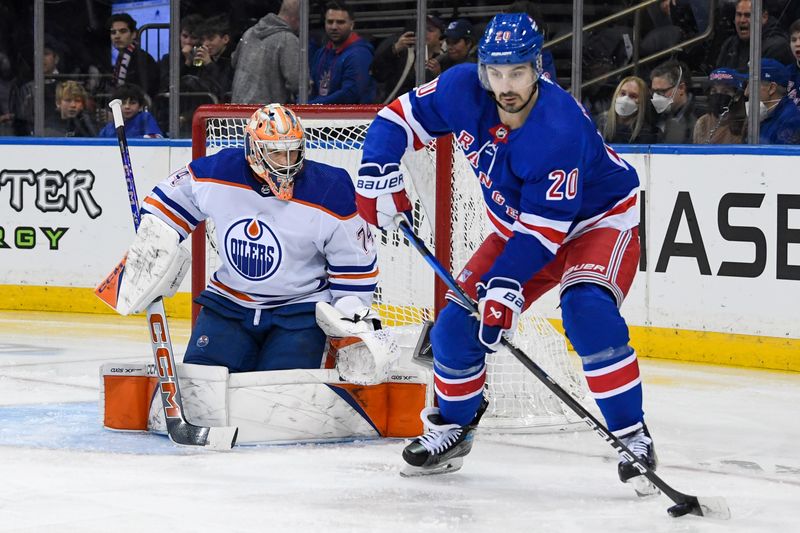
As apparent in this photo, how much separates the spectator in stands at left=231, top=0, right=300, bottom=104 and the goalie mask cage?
1981 millimetres

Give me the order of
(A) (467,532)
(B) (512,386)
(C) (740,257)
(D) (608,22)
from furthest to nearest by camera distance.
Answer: (D) (608,22)
(C) (740,257)
(B) (512,386)
(A) (467,532)

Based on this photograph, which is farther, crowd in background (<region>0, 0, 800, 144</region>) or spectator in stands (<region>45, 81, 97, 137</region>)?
spectator in stands (<region>45, 81, 97, 137</region>)

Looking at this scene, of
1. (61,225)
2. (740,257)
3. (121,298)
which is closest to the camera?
(121,298)

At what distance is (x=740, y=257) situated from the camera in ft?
16.9

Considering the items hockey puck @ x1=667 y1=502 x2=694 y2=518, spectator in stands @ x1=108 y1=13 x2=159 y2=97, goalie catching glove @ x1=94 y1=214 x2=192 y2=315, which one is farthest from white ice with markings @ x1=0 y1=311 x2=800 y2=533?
spectator in stands @ x1=108 y1=13 x2=159 y2=97

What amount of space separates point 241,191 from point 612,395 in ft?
3.93

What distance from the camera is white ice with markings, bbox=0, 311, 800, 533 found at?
2.77 meters

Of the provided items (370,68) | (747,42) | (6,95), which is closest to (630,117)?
(747,42)

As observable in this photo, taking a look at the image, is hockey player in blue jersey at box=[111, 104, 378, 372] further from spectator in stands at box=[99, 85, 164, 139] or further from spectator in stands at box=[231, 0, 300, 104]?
spectator in stands at box=[99, 85, 164, 139]

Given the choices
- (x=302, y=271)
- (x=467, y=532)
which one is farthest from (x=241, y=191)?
(x=467, y=532)

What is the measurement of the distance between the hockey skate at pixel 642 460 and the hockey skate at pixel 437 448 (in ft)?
1.41

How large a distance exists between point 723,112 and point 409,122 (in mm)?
2531

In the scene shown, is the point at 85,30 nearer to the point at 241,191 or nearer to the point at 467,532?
the point at 241,191

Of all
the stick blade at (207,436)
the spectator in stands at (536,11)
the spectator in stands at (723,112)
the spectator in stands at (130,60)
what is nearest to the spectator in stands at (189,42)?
the spectator in stands at (130,60)
